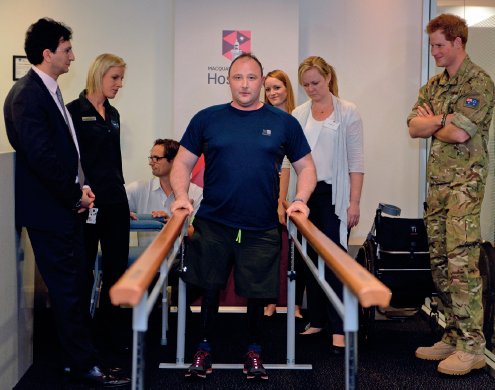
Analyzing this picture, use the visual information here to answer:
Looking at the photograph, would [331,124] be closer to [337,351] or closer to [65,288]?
[337,351]

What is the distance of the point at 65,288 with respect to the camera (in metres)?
2.54

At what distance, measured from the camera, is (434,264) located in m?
3.12

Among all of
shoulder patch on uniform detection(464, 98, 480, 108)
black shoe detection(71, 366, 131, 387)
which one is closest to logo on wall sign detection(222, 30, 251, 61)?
shoulder patch on uniform detection(464, 98, 480, 108)

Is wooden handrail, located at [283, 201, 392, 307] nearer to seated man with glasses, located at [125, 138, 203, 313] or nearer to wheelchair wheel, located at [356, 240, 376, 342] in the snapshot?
wheelchair wheel, located at [356, 240, 376, 342]

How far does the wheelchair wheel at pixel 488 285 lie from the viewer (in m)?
2.99

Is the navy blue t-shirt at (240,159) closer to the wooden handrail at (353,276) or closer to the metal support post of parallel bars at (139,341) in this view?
the wooden handrail at (353,276)

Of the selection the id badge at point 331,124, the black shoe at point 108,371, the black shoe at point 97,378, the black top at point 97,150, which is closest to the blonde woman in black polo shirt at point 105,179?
the black top at point 97,150

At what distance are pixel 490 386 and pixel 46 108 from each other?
Answer: 2614 mm

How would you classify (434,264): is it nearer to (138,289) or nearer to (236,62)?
(236,62)

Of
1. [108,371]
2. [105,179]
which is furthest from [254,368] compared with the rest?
[105,179]

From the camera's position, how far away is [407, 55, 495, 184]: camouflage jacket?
2820mm

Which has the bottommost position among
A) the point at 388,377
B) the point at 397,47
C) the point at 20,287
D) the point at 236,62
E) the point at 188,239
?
the point at 388,377

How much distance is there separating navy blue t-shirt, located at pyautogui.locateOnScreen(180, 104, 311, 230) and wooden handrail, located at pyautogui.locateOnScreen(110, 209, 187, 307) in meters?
0.61

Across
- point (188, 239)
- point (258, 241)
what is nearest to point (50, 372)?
point (188, 239)
